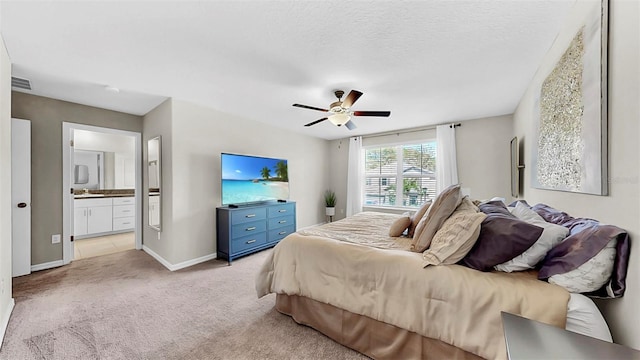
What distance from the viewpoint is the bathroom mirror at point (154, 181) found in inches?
135

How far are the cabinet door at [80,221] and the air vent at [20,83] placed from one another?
302 cm

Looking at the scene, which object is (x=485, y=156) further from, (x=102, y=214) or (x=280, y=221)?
(x=102, y=214)

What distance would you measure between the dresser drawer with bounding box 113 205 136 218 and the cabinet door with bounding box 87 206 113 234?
0.09 meters

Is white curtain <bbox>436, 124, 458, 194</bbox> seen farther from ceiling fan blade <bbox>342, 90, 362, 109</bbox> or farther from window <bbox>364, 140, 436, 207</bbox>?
ceiling fan blade <bbox>342, 90, 362, 109</bbox>

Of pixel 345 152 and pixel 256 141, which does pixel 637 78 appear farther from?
pixel 345 152

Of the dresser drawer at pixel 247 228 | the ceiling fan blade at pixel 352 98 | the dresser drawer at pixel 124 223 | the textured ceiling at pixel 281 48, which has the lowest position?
the dresser drawer at pixel 124 223

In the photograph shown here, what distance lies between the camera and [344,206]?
593 centimetres

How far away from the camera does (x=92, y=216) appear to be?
16.2ft

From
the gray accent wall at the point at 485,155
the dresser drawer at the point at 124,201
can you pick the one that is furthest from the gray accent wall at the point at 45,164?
the gray accent wall at the point at 485,155

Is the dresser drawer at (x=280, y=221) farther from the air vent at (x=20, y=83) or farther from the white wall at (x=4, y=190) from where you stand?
the air vent at (x=20, y=83)

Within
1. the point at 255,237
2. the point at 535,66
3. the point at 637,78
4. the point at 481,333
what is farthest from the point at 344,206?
the point at 637,78

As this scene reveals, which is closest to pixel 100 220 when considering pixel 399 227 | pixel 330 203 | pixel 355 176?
pixel 330 203

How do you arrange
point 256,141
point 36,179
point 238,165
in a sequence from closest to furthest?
point 36,179 → point 238,165 → point 256,141

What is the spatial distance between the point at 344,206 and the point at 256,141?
280 cm
